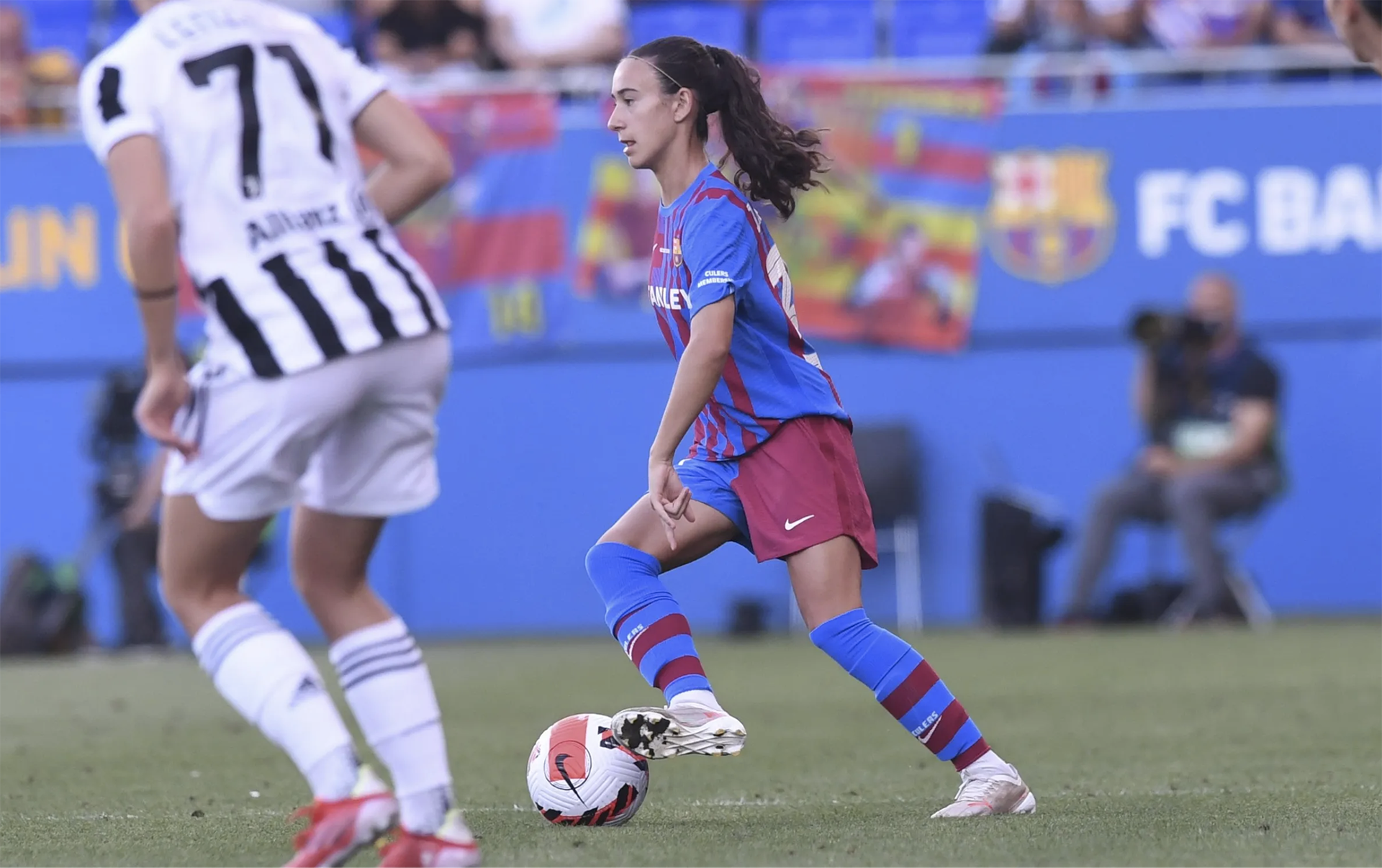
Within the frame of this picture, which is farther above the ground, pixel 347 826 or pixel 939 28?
pixel 939 28

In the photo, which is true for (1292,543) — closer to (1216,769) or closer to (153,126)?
(1216,769)

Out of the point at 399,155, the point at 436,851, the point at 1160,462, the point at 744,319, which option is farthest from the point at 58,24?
the point at 436,851

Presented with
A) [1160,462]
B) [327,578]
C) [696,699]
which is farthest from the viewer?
[1160,462]

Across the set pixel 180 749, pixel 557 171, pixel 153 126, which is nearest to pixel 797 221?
pixel 557 171

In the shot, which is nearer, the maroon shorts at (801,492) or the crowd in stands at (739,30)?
the maroon shorts at (801,492)

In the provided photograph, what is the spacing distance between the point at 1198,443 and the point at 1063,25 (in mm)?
2967

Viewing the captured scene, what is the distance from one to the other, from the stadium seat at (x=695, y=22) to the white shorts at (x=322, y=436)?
10.5 meters

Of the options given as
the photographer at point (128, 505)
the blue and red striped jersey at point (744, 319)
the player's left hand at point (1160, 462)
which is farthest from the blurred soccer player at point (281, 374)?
the player's left hand at point (1160, 462)

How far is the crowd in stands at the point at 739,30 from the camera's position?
1361 centimetres

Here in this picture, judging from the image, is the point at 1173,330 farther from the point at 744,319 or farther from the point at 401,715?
the point at 401,715

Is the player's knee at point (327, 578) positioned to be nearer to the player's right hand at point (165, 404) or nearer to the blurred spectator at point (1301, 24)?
the player's right hand at point (165, 404)

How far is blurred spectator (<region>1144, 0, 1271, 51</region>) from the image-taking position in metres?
13.6

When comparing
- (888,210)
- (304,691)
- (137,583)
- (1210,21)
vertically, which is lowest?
(137,583)

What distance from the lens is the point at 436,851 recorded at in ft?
12.5
